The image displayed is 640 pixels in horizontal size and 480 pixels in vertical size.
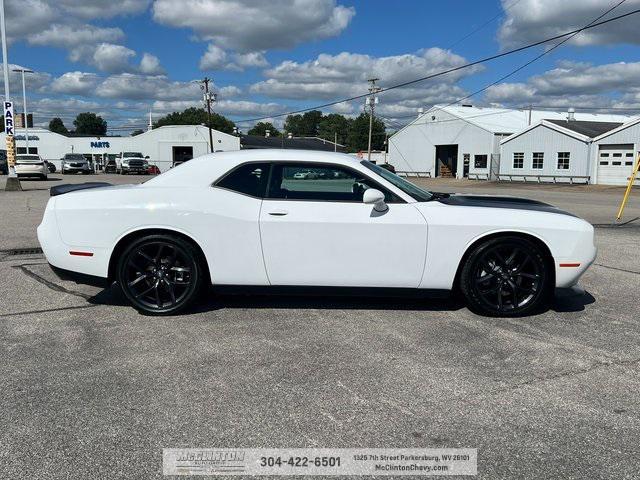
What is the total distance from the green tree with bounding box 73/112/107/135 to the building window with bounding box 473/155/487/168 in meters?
137

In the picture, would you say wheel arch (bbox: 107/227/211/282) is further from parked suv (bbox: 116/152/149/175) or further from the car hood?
parked suv (bbox: 116/152/149/175)

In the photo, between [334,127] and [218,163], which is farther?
[334,127]

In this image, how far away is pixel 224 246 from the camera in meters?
4.74

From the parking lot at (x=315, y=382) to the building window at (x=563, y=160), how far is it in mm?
41012

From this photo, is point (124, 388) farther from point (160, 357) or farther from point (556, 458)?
point (556, 458)

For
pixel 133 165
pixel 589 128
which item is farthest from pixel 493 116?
pixel 133 165

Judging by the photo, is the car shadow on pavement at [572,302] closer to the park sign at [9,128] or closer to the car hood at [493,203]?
the car hood at [493,203]

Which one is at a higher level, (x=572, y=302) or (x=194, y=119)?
(x=194, y=119)

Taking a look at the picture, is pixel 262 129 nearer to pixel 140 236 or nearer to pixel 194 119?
pixel 194 119

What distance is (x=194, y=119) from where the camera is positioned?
13412 cm

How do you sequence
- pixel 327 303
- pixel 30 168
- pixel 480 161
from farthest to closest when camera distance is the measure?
pixel 480 161, pixel 30 168, pixel 327 303

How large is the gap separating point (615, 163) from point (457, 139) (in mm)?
16851

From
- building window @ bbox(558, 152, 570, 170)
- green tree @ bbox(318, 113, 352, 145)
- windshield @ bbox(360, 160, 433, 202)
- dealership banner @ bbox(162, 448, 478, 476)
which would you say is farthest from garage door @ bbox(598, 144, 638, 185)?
green tree @ bbox(318, 113, 352, 145)

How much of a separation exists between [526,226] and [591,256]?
685mm
